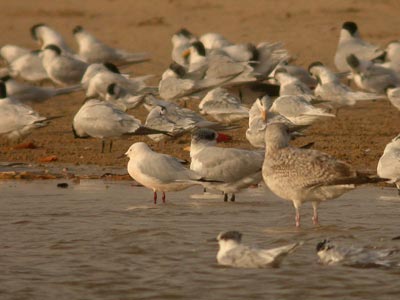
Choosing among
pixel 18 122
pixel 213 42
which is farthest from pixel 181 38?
pixel 18 122

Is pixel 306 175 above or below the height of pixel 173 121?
below

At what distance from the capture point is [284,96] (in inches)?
544

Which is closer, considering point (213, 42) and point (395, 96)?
point (395, 96)

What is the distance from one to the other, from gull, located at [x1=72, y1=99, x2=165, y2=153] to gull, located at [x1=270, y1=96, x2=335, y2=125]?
1.64 meters

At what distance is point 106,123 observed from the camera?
1287cm

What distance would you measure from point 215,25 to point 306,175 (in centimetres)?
1533

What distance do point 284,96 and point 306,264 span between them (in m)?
6.59

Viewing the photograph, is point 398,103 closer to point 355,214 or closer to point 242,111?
point 242,111

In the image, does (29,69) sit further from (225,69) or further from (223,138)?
(223,138)

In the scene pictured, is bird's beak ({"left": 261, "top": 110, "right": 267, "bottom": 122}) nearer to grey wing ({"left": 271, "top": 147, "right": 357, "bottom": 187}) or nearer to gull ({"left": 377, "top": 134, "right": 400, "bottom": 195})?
gull ({"left": 377, "top": 134, "right": 400, "bottom": 195})

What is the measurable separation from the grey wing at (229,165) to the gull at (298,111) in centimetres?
363

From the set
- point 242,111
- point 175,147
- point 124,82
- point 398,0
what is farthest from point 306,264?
point 398,0

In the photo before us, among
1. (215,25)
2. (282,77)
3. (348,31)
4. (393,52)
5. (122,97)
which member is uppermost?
(215,25)

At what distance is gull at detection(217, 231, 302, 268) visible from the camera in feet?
23.3
